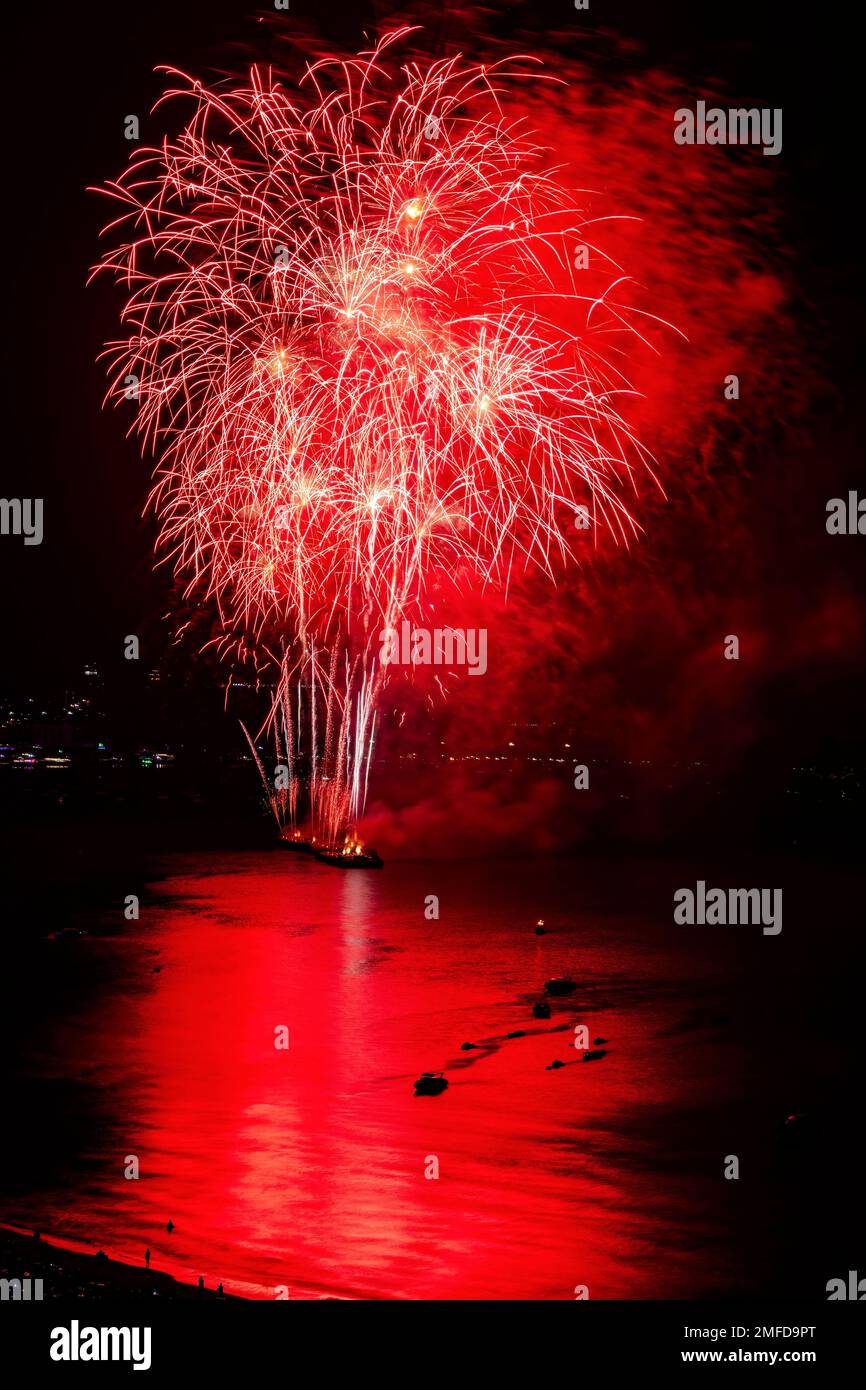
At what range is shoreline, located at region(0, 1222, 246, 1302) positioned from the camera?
25.8 feet

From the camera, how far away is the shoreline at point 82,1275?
788cm

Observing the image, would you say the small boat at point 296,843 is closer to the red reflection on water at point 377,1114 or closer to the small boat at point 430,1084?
the red reflection on water at point 377,1114

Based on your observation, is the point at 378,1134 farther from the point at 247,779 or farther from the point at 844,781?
the point at 844,781

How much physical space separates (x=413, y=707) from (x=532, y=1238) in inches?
4477

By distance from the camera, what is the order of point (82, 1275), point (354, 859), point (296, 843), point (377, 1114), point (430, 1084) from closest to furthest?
point (82, 1275) → point (377, 1114) → point (430, 1084) → point (354, 859) → point (296, 843)

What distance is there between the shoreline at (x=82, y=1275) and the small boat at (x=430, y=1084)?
8130 millimetres

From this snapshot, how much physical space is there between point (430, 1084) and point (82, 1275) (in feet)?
30.8

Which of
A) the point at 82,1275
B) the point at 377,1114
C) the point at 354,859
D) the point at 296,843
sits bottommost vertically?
the point at 296,843

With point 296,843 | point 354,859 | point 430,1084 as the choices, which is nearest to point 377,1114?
point 430,1084

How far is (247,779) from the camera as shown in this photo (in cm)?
11394

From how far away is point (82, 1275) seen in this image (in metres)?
8.29

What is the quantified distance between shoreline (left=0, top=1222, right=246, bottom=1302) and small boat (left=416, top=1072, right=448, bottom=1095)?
26.7ft

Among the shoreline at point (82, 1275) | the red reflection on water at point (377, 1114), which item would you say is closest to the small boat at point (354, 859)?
the red reflection on water at point (377, 1114)

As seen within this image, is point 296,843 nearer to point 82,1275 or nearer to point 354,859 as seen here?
point 354,859
